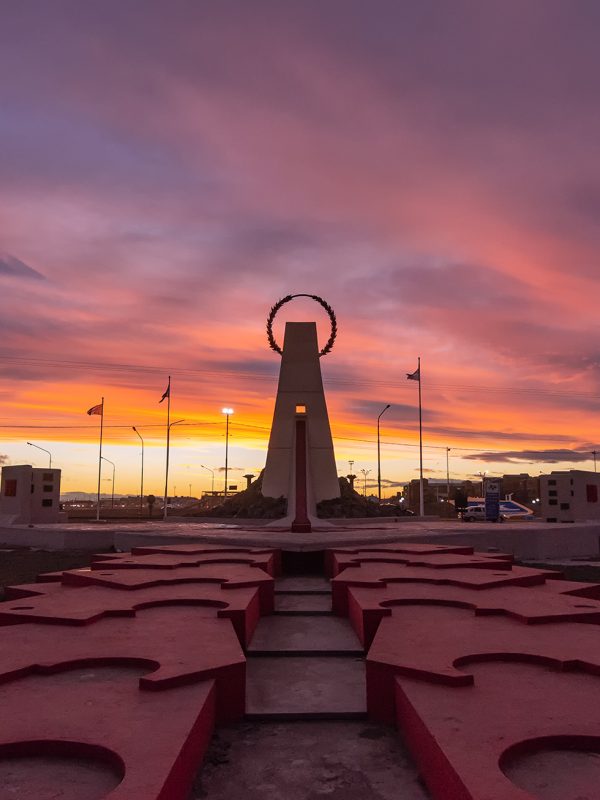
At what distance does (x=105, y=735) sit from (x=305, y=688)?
10.1 feet

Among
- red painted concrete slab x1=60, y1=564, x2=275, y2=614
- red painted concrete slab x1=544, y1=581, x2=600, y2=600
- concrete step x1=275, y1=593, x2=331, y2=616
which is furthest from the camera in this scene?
concrete step x1=275, y1=593, x2=331, y2=616

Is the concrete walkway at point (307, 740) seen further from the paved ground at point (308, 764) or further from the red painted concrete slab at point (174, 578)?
the red painted concrete slab at point (174, 578)

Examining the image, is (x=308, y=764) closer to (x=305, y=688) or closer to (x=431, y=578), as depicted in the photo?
(x=305, y=688)

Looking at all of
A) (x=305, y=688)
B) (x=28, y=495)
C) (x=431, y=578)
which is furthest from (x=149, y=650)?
(x=28, y=495)

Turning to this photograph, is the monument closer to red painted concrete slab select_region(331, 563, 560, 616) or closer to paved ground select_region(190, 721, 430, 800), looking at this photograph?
red painted concrete slab select_region(331, 563, 560, 616)

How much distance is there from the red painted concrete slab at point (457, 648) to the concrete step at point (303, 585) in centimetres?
487

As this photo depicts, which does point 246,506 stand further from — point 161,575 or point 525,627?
point 525,627

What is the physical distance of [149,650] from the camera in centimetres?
655

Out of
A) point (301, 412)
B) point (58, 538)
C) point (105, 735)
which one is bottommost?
point (58, 538)

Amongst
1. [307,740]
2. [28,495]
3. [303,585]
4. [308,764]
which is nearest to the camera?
[308,764]

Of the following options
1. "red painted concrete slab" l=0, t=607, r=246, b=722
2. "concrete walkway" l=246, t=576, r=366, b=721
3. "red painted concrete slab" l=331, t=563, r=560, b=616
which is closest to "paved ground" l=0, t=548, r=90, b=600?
"concrete walkway" l=246, t=576, r=366, b=721

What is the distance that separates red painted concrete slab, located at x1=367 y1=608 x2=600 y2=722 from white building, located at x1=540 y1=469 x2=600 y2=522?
2911cm

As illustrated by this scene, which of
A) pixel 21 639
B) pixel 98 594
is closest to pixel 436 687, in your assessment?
pixel 21 639

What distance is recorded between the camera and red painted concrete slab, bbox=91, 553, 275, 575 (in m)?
12.5
